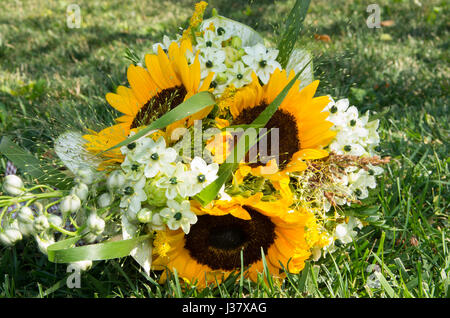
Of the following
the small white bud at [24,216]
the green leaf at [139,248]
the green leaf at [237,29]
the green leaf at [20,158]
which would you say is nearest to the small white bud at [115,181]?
the green leaf at [139,248]

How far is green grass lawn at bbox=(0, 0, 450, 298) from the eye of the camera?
1.40m

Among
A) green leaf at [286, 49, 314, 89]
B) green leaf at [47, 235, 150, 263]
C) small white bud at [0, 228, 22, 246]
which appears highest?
green leaf at [286, 49, 314, 89]

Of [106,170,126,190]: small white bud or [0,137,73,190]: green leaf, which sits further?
[0,137,73,190]: green leaf

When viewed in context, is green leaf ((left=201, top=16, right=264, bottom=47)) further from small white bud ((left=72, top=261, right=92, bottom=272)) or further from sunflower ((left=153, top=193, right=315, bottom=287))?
small white bud ((left=72, top=261, right=92, bottom=272))

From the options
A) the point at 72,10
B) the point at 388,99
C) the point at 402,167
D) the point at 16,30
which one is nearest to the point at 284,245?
the point at 402,167

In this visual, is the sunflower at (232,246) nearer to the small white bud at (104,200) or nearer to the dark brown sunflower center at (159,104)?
the small white bud at (104,200)

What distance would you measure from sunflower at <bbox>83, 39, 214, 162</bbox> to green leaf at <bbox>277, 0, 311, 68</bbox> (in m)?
0.30

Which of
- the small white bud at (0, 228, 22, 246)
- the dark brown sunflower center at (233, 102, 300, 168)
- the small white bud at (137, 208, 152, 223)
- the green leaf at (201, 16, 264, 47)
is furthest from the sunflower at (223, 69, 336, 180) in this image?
the small white bud at (0, 228, 22, 246)

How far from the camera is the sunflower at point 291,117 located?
1.29 m

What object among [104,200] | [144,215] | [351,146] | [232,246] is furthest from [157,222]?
[351,146]

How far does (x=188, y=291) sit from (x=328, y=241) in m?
0.45

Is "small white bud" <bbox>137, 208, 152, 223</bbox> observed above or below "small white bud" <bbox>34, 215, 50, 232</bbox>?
below

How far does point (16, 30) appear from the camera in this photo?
4082 millimetres

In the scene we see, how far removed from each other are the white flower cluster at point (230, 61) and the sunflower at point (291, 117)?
3 cm
